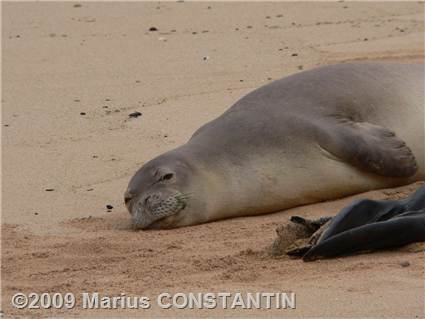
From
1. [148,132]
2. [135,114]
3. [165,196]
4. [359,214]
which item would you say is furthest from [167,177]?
[135,114]

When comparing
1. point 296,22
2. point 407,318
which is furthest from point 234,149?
point 296,22

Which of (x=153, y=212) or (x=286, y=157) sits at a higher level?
(x=286, y=157)

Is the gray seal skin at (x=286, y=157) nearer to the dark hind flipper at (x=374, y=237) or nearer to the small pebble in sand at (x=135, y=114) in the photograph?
the dark hind flipper at (x=374, y=237)

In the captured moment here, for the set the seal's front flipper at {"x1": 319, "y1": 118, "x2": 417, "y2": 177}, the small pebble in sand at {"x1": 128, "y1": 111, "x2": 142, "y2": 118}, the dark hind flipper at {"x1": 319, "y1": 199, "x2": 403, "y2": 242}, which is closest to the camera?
the dark hind flipper at {"x1": 319, "y1": 199, "x2": 403, "y2": 242}

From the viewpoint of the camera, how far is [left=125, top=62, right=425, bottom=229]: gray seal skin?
624 centimetres

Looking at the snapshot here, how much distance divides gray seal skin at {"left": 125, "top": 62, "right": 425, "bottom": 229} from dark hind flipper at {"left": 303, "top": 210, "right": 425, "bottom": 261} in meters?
1.30

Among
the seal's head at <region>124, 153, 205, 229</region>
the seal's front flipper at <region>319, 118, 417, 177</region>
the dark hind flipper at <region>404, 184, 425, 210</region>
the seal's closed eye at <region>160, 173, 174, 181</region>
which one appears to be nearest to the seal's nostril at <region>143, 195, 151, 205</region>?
the seal's head at <region>124, 153, 205, 229</region>

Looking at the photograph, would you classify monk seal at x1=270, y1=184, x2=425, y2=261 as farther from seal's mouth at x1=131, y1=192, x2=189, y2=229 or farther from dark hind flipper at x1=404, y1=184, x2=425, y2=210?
seal's mouth at x1=131, y1=192, x2=189, y2=229

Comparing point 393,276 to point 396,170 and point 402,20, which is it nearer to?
point 396,170

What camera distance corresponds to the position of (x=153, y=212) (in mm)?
6137

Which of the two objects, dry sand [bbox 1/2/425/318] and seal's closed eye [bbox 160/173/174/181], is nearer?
dry sand [bbox 1/2/425/318]

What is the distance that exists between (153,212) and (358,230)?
56.7 inches

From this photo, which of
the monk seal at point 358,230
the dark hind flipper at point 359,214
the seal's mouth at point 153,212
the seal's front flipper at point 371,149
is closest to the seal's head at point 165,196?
the seal's mouth at point 153,212

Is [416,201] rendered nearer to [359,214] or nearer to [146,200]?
[359,214]
